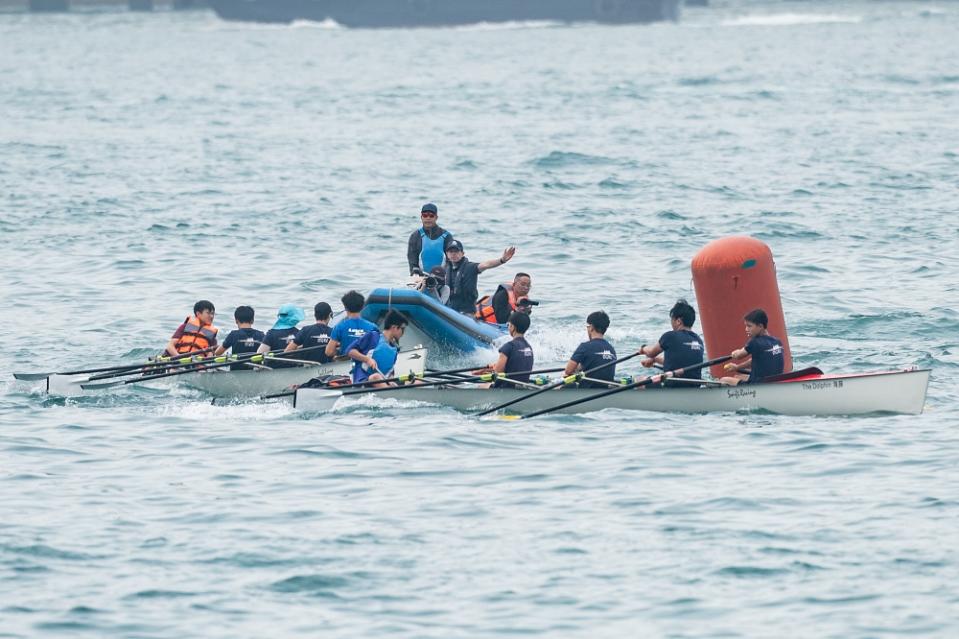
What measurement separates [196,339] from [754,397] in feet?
24.5

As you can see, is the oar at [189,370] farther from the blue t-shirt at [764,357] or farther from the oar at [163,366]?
the blue t-shirt at [764,357]

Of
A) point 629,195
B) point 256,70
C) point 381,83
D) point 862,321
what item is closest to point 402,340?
point 862,321

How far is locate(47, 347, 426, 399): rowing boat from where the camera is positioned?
21.3m

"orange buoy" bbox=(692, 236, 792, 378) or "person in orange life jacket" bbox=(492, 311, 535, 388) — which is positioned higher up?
"orange buoy" bbox=(692, 236, 792, 378)

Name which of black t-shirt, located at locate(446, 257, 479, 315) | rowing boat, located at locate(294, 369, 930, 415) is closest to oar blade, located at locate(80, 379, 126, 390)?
rowing boat, located at locate(294, 369, 930, 415)

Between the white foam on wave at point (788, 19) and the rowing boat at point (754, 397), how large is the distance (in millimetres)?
139769

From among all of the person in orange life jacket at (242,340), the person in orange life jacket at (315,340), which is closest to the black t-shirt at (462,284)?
the person in orange life jacket at (315,340)

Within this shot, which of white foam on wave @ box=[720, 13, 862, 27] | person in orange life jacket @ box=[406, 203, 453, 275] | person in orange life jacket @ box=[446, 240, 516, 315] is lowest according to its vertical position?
person in orange life jacket @ box=[446, 240, 516, 315]

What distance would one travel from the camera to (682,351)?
63.8ft

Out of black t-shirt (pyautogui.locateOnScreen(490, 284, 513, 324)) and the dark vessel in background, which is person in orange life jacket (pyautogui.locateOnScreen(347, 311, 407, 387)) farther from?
the dark vessel in background

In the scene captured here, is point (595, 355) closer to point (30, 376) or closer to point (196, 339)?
point (196, 339)

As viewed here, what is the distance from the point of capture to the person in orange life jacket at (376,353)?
67.4ft

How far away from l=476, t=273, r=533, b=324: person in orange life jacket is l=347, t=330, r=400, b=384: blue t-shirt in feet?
12.7

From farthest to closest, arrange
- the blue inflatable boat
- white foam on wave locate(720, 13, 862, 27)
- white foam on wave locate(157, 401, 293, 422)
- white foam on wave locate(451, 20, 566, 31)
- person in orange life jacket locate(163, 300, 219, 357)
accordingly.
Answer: white foam on wave locate(720, 13, 862, 27), white foam on wave locate(451, 20, 566, 31), the blue inflatable boat, person in orange life jacket locate(163, 300, 219, 357), white foam on wave locate(157, 401, 293, 422)
